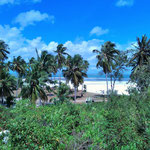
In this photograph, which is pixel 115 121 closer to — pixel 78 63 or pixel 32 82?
pixel 32 82

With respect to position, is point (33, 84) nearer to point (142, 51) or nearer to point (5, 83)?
point (5, 83)

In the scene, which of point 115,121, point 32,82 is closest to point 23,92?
point 32,82

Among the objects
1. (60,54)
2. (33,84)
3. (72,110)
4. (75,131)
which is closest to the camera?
(75,131)

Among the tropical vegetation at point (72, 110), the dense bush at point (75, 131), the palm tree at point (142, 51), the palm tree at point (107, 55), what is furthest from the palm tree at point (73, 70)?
the dense bush at point (75, 131)

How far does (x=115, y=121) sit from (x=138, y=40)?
2354cm

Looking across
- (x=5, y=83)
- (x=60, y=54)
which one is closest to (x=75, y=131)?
(x=5, y=83)

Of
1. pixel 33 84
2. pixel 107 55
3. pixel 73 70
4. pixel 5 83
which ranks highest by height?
pixel 107 55

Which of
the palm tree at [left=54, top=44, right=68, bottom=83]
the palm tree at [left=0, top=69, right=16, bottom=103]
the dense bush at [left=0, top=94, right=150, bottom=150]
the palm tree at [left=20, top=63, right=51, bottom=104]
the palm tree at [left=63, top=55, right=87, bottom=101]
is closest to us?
the dense bush at [left=0, top=94, right=150, bottom=150]

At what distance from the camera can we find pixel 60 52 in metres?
41.3

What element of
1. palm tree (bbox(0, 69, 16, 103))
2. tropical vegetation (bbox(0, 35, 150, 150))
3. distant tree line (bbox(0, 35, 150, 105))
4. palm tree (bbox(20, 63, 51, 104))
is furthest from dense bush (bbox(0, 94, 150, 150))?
palm tree (bbox(0, 69, 16, 103))

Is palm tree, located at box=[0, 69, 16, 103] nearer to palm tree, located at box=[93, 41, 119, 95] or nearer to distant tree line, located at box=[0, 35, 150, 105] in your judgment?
distant tree line, located at box=[0, 35, 150, 105]

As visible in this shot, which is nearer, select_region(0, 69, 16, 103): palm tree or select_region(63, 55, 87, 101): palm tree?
select_region(0, 69, 16, 103): palm tree

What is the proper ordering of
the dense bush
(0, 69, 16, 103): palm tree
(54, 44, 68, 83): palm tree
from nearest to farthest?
the dense bush, (0, 69, 16, 103): palm tree, (54, 44, 68, 83): palm tree

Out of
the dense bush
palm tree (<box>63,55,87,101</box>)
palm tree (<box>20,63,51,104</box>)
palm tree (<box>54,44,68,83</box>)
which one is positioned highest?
palm tree (<box>54,44,68,83</box>)
